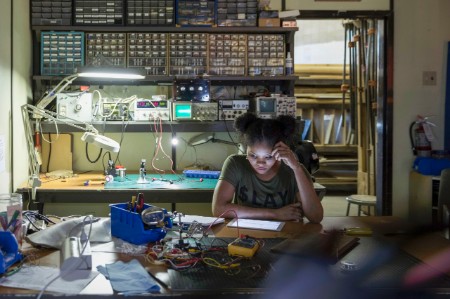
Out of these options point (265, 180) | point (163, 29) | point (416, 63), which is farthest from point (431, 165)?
point (163, 29)

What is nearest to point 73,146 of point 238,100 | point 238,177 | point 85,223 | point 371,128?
point 238,100

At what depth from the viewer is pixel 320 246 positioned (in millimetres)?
1718

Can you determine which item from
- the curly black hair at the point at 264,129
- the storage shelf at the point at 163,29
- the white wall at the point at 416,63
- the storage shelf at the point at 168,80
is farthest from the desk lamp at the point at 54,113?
the white wall at the point at 416,63

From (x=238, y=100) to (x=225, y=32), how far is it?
560mm

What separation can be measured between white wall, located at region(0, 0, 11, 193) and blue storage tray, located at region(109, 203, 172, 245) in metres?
1.61

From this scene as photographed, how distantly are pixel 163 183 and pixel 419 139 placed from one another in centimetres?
214

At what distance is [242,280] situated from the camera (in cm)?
143

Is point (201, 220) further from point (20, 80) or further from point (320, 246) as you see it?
point (20, 80)

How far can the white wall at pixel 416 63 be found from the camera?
4039 mm

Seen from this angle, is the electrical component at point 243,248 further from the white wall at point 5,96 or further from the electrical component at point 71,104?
the electrical component at point 71,104

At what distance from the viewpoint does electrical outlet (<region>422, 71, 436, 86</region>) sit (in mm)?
4062

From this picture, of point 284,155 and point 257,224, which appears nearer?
point 257,224

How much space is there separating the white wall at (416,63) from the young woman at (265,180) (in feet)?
6.12

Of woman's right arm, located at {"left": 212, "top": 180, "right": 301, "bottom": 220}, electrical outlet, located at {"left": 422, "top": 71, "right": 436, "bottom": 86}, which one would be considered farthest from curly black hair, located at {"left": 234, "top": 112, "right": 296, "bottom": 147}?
electrical outlet, located at {"left": 422, "top": 71, "right": 436, "bottom": 86}
